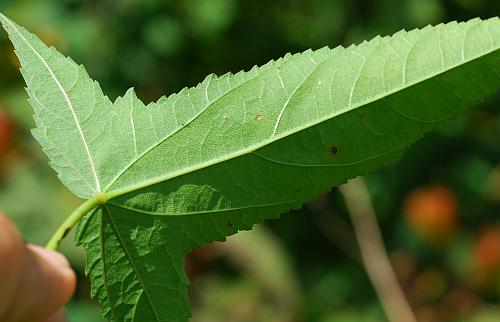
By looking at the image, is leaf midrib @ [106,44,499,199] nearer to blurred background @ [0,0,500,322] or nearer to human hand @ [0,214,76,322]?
human hand @ [0,214,76,322]

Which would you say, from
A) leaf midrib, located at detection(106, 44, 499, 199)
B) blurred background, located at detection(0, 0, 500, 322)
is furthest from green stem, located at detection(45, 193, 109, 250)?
blurred background, located at detection(0, 0, 500, 322)

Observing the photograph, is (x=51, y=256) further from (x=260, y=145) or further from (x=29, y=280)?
(x=260, y=145)

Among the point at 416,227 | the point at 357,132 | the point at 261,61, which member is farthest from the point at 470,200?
the point at 357,132

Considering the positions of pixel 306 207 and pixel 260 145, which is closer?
pixel 260 145

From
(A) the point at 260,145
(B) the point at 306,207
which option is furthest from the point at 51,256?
(B) the point at 306,207

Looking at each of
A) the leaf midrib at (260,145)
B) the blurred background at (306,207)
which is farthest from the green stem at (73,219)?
the blurred background at (306,207)

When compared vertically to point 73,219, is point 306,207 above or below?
below

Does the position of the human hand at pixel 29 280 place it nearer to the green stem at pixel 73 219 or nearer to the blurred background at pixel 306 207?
the green stem at pixel 73 219
